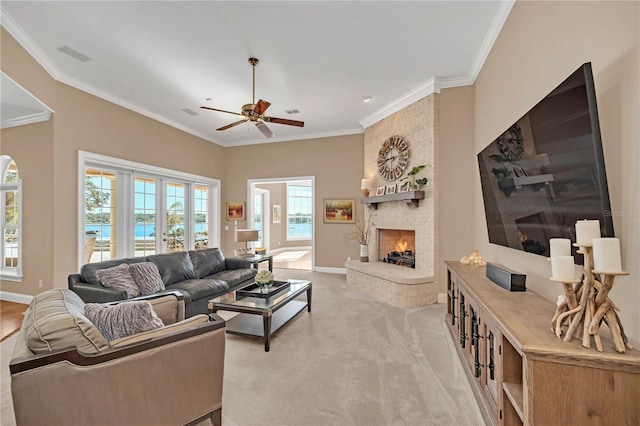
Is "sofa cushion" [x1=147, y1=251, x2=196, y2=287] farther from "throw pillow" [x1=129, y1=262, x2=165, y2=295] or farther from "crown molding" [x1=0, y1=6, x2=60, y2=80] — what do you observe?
"crown molding" [x1=0, y1=6, x2=60, y2=80]

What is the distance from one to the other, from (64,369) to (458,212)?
4.50m

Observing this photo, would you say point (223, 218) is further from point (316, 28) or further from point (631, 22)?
point (631, 22)

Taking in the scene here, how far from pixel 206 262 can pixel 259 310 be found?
2.16 meters

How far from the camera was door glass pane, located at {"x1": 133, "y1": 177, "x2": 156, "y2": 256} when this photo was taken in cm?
530

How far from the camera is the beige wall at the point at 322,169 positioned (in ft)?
21.2

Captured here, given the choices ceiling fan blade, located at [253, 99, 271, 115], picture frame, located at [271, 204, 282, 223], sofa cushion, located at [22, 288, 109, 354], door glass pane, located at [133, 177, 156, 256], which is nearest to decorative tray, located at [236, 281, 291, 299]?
sofa cushion, located at [22, 288, 109, 354]

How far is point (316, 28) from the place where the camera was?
3.03m

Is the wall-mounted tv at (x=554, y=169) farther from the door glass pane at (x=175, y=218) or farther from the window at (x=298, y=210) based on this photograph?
the window at (x=298, y=210)

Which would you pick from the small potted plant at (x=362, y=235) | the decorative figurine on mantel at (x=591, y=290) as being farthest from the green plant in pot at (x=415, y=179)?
the decorative figurine on mantel at (x=591, y=290)

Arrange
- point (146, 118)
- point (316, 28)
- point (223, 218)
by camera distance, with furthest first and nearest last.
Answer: point (223, 218), point (146, 118), point (316, 28)

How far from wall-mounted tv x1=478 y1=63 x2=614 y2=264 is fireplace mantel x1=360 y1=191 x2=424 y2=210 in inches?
76.1

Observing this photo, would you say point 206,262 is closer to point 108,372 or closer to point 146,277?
point 146,277

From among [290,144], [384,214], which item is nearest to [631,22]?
[384,214]

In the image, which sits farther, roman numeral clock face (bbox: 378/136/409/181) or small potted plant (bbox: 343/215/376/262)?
small potted plant (bbox: 343/215/376/262)
